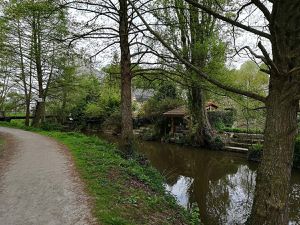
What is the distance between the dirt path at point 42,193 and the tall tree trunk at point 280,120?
2619mm

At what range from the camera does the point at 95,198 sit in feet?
15.9

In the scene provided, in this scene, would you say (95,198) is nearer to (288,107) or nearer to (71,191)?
(71,191)

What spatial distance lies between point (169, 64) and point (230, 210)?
4.72 meters

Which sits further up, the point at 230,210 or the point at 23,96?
the point at 23,96

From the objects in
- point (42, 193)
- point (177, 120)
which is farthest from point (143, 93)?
point (42, 193)

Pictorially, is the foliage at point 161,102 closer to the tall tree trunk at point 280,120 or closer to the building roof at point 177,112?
the building roof at point 177,112

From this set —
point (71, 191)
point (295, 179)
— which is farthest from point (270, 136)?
point (295, 179)

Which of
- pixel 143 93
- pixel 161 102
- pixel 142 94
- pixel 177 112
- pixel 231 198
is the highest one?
pixel 161 102

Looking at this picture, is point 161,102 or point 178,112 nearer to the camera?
point 178,112

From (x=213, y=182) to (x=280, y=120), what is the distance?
7416mm

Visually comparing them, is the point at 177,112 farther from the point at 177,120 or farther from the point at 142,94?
the point at 142,94

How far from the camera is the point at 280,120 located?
3.71 m

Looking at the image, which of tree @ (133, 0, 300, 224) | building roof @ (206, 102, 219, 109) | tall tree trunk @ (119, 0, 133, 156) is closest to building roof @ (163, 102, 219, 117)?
building roof @ (206, 102, 219, 109)

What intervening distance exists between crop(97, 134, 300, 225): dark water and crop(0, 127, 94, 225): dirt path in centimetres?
360
